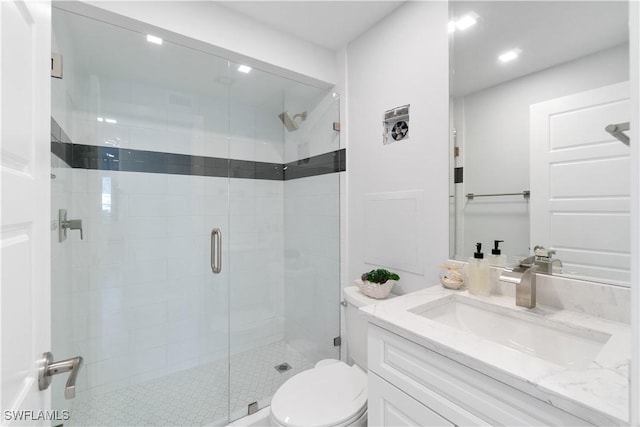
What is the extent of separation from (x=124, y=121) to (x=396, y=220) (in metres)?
1.94

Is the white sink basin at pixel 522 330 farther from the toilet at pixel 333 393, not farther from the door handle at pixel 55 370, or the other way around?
the door handle at pixel 55 370

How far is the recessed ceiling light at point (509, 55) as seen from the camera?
1218 mm

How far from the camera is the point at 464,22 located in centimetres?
138

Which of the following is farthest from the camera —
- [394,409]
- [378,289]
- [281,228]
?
[281,228]

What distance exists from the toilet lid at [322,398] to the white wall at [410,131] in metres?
0.55

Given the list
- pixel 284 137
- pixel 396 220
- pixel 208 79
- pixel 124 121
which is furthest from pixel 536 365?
pixel 124 121

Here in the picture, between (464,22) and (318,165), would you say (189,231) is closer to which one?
(318,165)

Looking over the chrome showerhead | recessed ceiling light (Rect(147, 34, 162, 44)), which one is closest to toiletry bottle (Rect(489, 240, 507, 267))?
the chrome showerhead

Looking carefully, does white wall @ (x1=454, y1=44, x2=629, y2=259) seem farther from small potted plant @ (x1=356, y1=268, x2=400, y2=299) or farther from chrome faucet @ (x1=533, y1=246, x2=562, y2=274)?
small potted plant @ (x1=356, y1=268, x2=400, y2=299)

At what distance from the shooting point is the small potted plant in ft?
4.97

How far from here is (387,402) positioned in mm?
971

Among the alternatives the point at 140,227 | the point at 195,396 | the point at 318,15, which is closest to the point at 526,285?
the point at 318,15

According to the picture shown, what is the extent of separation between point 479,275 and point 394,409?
627 millimetres

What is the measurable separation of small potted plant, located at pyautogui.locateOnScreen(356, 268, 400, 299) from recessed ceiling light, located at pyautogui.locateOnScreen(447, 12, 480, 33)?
1265mm
